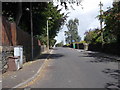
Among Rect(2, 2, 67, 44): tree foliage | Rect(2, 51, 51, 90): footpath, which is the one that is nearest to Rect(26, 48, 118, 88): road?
Rect(2, 51, 51, 90): footpath

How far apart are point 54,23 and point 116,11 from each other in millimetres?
26414

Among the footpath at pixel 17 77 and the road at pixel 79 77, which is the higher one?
the footpath at pixel 17 77

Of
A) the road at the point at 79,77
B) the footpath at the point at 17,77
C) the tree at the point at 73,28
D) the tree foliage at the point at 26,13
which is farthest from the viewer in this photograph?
the tree at the point at 73,28

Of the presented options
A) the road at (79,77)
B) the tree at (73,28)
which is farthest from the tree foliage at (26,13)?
the tree at (73,28)

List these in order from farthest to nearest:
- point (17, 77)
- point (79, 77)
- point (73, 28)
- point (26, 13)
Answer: point (73, 28) → point (26, 13) → point (79, 77) → point (17, 77)

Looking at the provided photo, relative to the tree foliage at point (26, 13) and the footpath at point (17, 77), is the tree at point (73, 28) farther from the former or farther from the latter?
the footpath at point (17, 77)

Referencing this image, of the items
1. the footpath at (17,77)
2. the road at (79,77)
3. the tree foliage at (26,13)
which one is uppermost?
the tree foliage at (26,13)

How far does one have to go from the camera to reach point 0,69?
39.2 ft

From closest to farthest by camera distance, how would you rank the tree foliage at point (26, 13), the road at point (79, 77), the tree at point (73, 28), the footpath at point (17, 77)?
the footpath at point (17, 77)
the road at point (79, 77)
the tree foliage at point (26, 13)
the tree at point (73, 28)

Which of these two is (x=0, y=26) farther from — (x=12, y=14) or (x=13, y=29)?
(x=12, y=14)

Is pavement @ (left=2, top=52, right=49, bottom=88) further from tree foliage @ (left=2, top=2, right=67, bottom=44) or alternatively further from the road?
tree foliage @ (left=2, top=2, right=67, bottom=44)

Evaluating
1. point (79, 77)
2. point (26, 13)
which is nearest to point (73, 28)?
point (26, 13)

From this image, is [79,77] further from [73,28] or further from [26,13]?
[73,28]

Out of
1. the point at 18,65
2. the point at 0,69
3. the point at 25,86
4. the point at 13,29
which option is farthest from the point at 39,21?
the point at 25,86
